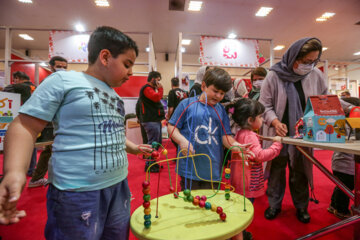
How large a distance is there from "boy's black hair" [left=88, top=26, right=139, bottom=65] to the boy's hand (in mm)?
513

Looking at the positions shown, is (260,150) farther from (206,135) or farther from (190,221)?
(190,221)

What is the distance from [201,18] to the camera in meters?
5.48

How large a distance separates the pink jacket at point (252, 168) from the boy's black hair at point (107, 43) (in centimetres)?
92

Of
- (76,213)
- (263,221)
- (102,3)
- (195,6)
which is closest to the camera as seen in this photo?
(76,213)

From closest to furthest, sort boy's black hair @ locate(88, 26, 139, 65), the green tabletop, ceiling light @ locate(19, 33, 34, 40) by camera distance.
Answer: the green tabletop, boy's black hair @ locate(88, 26, 139, 65), ceiling light @ locate(19, 33, 34, 40)

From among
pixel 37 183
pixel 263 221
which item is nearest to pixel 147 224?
pixel 263 221

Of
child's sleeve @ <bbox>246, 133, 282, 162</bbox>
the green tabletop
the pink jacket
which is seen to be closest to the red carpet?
the pink jacket

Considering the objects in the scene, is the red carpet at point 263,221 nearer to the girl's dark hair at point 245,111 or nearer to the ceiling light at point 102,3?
the girl's dark hair at point 245,111

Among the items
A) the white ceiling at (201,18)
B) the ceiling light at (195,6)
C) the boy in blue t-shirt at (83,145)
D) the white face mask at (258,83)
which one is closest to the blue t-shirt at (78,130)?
the boy in blue t-shirt at (83,145)

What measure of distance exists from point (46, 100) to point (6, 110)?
994mm

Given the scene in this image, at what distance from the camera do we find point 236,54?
437 cm

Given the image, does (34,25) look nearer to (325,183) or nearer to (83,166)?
(83,166)

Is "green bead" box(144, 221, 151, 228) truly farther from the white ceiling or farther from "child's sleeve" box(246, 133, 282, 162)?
the white ceiling

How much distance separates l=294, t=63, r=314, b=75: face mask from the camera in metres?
1.52
